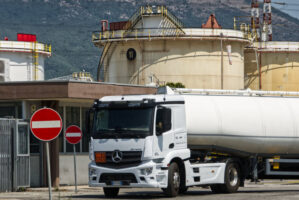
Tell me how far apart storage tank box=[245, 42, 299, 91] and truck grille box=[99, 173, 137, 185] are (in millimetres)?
54882

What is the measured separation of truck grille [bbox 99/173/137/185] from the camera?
23562mm

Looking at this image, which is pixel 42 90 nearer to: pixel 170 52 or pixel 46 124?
pixel 46 124

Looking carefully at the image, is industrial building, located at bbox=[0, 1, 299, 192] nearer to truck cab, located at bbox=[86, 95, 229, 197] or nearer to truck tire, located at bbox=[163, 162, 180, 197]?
truck cab, located at bbox=[86, 95, 229, 197]

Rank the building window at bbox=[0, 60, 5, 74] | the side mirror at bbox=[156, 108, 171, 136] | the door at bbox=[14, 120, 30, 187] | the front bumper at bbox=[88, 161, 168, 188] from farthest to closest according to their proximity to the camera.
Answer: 1. the building window at bbox=[0, 60, 5, 74]
2. the door at bbox=[14, 120, 30, 187]
3. the side mirror at bbox=[156, 108, 171, 136]
4. the front bumper at bbox=[88, 161, 168, 188]

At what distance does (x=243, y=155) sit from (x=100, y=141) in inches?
233

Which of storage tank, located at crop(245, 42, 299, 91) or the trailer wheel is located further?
storage tank, located at crop(245, 42, 299, 91)

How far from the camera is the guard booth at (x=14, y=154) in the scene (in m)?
29.6

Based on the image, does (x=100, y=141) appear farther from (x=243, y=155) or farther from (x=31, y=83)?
(x=31, y=83)

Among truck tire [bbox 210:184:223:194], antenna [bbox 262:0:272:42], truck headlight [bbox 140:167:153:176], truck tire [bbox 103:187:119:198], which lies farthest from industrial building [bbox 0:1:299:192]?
truck headlight [bbox 140:167:153:176]

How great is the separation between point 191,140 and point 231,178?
2.31 meters

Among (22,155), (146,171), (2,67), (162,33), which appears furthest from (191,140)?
(162,33)

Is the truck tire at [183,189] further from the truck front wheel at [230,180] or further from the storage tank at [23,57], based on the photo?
the storage tank at [23,57]

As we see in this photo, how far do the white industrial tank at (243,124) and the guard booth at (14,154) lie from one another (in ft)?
25.2

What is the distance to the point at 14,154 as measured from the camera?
99.7ft
